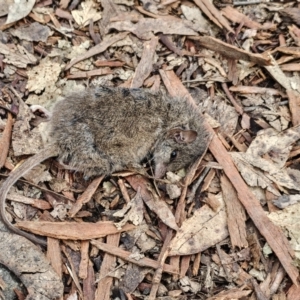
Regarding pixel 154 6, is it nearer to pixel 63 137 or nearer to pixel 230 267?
pixel 63 137

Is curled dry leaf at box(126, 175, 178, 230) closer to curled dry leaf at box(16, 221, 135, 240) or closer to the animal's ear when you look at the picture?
curled dry leaf at box(16, 221, 135, 240)

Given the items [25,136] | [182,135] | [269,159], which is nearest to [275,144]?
[269,159]

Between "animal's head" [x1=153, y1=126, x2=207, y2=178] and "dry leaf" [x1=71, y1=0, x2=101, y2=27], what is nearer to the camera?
"animal's head" [x1=153, y1=126, x2=207, y2=178]

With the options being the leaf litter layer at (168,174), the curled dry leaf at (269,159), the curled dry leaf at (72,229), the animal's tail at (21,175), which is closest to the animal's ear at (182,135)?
the leaf litter layer at (168,174)

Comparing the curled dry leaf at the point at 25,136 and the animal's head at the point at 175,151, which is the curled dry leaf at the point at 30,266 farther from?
the animal's head at the point at 175,151

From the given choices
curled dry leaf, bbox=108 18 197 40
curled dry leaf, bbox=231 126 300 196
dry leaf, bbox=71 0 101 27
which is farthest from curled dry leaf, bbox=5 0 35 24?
curled dry leaf, bbox=231 126 300 196

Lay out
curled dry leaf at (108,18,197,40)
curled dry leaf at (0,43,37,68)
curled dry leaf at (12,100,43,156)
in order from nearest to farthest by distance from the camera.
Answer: curled dry leaf at (12,100,43,156) < curled dry leaf at (0,43,37,68) < curled dry leaf at (108,18,197,40)

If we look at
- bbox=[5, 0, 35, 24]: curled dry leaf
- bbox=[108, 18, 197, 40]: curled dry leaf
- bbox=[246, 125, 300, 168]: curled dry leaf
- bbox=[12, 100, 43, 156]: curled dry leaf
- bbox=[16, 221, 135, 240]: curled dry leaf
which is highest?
bbox=[5, 0, 35, 24]: curled dry leaf
